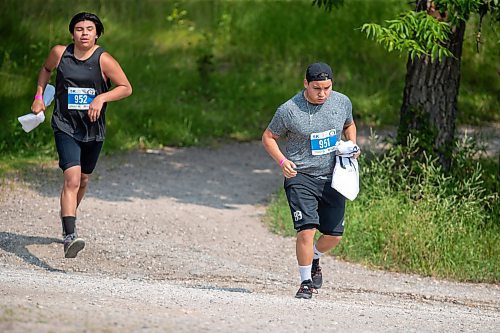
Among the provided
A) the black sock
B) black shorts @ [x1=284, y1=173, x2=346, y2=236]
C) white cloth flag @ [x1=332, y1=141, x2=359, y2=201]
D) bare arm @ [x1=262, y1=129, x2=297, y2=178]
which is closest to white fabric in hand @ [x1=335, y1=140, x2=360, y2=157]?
white cloth flag @ [x1=332, y1=141, x2=359, y2=201]

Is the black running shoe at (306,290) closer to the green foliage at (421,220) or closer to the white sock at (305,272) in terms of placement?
the white sock at (305,272)

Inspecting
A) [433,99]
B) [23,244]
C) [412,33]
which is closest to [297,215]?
[23,244]

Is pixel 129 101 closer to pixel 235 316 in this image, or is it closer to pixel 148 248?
pixel 148 248

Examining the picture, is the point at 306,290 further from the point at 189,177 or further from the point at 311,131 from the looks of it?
the point at 189,177

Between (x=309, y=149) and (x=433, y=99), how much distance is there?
164 inches

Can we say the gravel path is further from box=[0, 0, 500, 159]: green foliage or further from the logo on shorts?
box=[0, 0, 500, 159]: green foliage

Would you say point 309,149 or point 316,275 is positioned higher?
point 309,149

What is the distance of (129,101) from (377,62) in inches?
176

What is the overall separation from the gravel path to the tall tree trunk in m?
1.95

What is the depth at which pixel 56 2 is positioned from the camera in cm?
1855

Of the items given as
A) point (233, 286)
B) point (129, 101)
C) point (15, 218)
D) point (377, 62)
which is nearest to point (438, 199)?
point (233, 286)

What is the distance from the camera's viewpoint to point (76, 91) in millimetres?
9008

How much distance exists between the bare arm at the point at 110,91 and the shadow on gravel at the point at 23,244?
1345 mm

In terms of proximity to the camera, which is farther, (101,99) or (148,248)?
(148,248)
